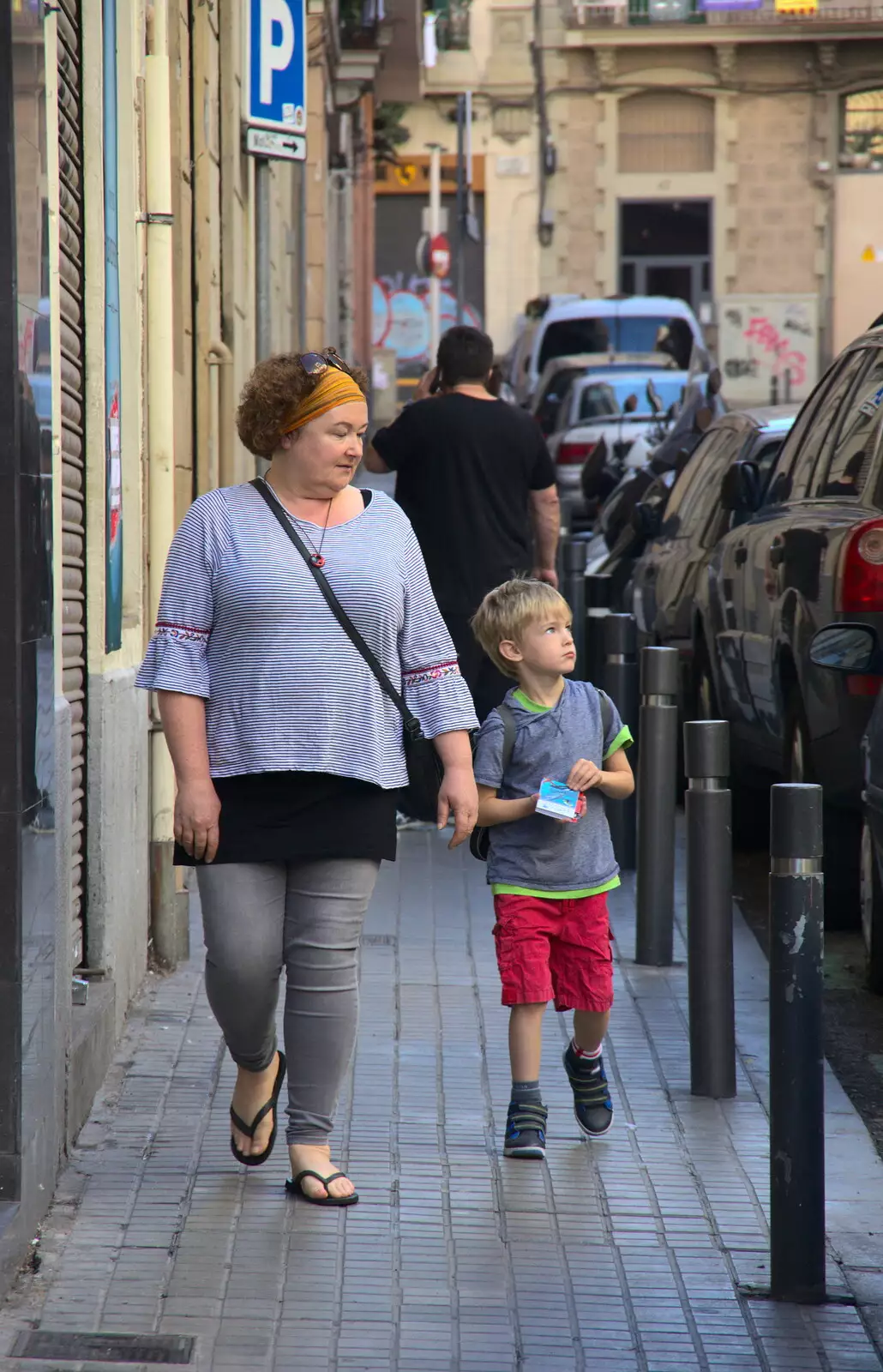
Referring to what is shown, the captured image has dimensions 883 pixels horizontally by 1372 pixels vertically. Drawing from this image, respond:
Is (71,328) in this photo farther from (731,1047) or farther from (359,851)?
(731,1047)

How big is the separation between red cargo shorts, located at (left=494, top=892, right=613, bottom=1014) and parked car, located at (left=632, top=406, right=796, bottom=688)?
17.6 feet

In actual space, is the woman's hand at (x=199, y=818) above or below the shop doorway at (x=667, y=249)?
below

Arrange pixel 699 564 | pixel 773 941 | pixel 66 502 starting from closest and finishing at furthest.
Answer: pixel 773 941
pixel 66 502
pixel 699 564

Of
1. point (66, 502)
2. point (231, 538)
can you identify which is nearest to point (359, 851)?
point (231, 538)

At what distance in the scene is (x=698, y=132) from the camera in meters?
46.6

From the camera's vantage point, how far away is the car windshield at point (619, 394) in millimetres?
26188

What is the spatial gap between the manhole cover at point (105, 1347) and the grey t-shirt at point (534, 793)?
154 cm

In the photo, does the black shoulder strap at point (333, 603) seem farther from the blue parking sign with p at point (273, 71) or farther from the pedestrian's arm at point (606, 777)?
the blue parking sign with p at point (273, 71)

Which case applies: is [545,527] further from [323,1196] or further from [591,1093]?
[323,1196]

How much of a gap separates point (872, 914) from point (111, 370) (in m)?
2.81

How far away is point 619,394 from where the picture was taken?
86.2ft

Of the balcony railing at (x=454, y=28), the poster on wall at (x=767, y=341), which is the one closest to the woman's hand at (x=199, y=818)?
the poster on wall at (x=767, y=341)

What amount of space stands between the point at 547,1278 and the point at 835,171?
146ft

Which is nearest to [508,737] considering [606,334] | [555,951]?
[555,951]
